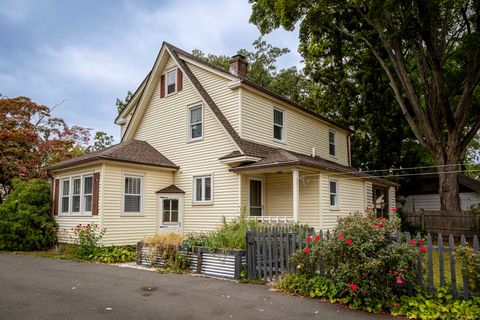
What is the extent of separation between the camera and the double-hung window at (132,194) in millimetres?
14906

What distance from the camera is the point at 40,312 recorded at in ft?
20.3

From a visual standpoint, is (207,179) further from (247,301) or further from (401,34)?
(401,34)

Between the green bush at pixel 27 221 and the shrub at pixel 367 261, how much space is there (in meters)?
13.1

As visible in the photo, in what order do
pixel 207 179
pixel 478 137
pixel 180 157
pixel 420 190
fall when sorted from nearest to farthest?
pixel 207 179
pixel 180 157
pixel 420 190
pixel 478 137

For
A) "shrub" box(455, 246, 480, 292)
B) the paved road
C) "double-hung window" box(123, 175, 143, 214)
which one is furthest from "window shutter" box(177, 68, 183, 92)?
"shrub" box(455, 246, 480, 292)

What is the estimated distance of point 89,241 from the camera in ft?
44.4

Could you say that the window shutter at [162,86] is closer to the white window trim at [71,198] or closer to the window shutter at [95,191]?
the white window trim at [71,198]

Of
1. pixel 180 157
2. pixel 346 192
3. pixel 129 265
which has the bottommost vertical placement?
pixel 129 265

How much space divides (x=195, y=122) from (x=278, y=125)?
3943 millimetres

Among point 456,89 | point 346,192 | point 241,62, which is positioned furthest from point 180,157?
point 456,89

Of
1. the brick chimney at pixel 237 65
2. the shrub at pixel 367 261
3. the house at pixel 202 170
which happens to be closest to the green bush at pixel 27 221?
the house at pixel 202 170

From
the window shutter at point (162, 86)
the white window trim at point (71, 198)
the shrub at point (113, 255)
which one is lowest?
the shrub at point (113, 255)

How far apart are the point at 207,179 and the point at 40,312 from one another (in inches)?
390

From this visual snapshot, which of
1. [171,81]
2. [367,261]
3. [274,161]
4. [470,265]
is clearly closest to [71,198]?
[171,81]
